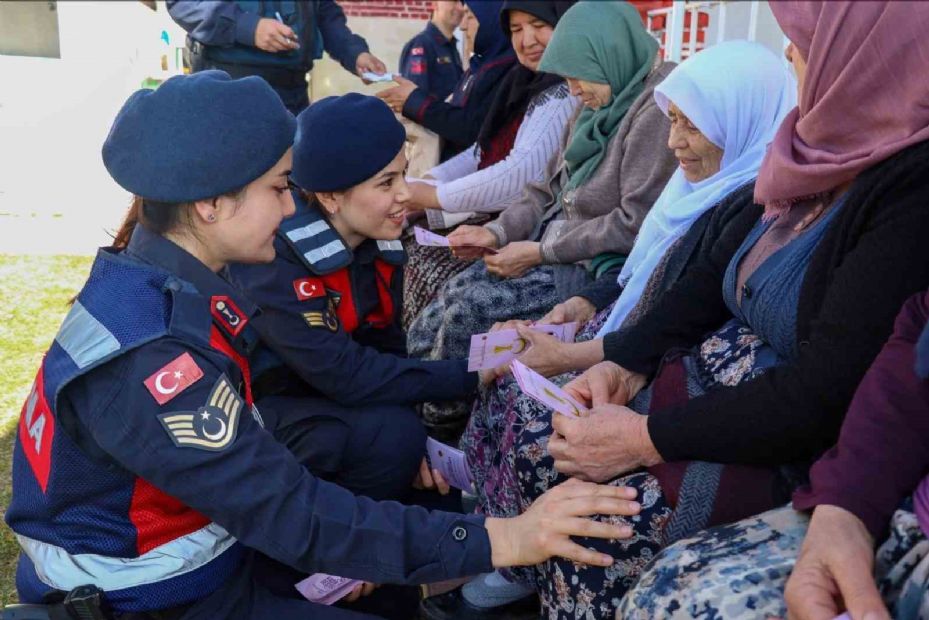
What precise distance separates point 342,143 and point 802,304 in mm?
1459

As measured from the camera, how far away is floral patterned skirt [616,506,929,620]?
4.60 feet

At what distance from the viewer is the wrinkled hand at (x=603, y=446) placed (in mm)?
1853

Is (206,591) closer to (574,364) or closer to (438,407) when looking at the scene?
(574,364)

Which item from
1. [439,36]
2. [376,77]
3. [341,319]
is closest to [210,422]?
[341,319]

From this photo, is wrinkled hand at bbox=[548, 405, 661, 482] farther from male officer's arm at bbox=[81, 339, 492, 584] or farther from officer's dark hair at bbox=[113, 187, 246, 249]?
officer's dark hair at bbox=[113, 187, 246, 249]

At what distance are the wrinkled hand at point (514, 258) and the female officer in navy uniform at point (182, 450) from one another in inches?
60.0

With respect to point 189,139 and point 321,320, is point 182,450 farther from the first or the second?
point 321,320

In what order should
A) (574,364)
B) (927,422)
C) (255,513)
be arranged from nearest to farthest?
(927,422), (255,513), (574,364)

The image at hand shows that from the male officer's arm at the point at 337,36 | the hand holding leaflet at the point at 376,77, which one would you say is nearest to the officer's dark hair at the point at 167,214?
the hand holding leaflet at the point at 376,77

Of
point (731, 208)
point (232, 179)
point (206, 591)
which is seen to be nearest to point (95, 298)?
point (232, 179)

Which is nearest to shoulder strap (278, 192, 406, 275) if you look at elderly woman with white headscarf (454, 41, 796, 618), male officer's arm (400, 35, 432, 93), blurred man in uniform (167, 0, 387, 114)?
elderly woman with white headscarf (454, 41, 796, 618)

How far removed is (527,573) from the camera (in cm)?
221

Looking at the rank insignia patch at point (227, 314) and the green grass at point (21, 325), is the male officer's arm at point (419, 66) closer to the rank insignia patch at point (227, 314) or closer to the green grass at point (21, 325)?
the green grass at point (21, 325)

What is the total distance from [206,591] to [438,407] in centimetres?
148
